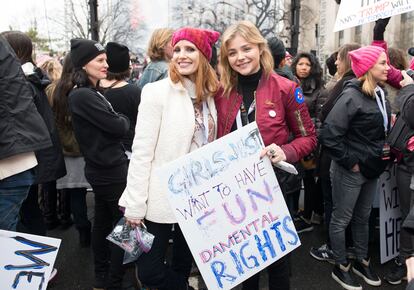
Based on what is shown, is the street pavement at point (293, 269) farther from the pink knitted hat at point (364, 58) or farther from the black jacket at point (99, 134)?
the pink knitted hat at point (364, 58)

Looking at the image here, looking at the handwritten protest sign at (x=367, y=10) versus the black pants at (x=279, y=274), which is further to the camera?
the handwritten protest sign at (x=367, y=10)

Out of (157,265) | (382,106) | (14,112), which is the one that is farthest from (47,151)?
(382,106)

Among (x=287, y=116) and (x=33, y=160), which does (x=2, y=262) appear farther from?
(x=287, y=116)

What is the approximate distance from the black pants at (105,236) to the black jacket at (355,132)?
1609mm

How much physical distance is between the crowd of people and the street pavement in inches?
4.0

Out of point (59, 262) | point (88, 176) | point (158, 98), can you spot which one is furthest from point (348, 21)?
point (59, 262)

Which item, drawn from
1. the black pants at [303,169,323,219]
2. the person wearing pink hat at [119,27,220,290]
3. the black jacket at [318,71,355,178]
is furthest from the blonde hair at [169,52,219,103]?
the black pants at [303,169,323,219]

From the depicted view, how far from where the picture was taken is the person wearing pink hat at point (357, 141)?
2977 millimetres

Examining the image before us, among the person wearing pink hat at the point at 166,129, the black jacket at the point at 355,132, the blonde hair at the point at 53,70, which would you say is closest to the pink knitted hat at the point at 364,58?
the black jacket at the point at 355,132

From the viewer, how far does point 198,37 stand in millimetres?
2236

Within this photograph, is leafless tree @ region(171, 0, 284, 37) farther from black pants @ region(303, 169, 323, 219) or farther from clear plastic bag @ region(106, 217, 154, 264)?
clear plastic bag @ region(106, 217, 154, 264)

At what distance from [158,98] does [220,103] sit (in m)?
0.40

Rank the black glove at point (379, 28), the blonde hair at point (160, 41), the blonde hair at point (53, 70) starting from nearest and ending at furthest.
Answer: the black glove at point (379, 28)
the blonde hair at point (160, 41)
the blonde hair at point (53, 70)

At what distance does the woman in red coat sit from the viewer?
7.45 feet
